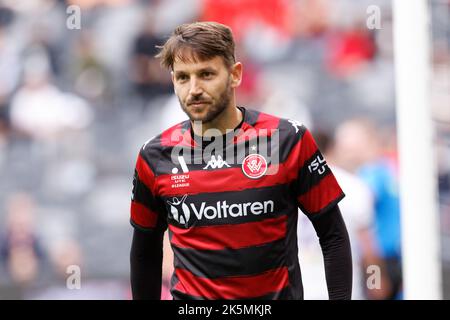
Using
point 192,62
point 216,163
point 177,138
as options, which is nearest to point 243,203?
point 216,163

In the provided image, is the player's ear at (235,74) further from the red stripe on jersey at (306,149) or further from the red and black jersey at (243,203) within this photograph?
the red stripe on jersey at (306,149)

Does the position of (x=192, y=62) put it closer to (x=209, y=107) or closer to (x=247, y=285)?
(x=209, y=107)

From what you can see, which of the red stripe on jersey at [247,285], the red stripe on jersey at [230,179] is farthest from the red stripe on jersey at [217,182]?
the red stripe on jersey at [247,285]

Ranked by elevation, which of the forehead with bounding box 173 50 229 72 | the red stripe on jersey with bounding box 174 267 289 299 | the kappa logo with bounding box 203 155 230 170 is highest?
the forehead with bounding box 173 50 229 72

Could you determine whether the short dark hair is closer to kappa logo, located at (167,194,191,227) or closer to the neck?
the neck

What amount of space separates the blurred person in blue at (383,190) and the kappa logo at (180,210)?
165 inches

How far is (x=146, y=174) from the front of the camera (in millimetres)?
3391

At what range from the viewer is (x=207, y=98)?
10.4 feet

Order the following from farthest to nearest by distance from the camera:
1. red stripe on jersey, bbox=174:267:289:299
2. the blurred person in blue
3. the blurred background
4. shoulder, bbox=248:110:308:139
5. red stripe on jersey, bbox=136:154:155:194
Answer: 1. the blurred background
2. the blurred person in blue
3. red stripe on jersey, bbox=136:154:155:194
4. shoulder, bbox=248:110:308:139
5. red stripe on jersey, bbox=174:267:289:299

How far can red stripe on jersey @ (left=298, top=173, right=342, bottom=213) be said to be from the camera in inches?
126

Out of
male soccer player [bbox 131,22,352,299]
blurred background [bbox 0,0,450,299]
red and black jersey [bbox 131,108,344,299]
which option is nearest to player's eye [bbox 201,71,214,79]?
male soccer player [bbox 131,22,352,299]

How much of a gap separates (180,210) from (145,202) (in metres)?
0.20

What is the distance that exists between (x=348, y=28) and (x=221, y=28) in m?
5.92
